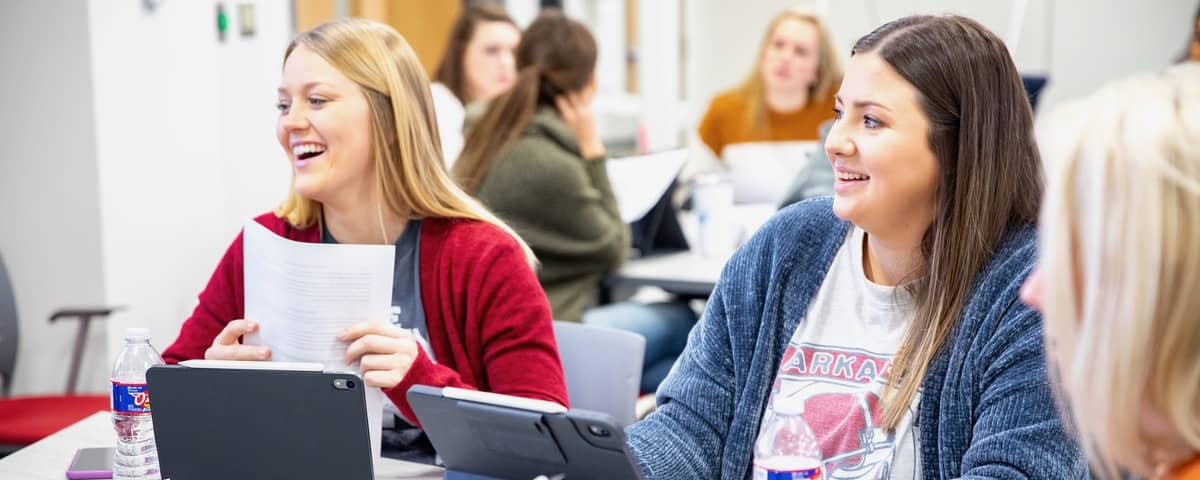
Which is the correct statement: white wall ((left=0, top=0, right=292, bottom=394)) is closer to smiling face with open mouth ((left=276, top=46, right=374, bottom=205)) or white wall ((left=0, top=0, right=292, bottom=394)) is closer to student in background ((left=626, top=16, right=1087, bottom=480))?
smiling face with open mouth ((left=276, top=46, right=374, bottom=205))

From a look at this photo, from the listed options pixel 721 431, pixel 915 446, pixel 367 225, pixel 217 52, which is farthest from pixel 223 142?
pixel 915 446

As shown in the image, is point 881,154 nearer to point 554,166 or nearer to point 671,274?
point 554,166

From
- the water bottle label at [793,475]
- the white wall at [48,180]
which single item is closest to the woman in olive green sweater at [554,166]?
the white wall at [48,180]

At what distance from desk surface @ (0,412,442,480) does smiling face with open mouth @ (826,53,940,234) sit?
0.66 meters

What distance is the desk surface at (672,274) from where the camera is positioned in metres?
3.23

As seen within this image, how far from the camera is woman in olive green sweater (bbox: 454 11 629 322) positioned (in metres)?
3.12

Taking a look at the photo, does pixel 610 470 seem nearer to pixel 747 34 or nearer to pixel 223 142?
pixel 223 142

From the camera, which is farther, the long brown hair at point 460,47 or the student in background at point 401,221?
the long brown hair at point 460,47

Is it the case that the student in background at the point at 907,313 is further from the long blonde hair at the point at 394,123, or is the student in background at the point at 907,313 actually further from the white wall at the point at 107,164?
the white wall at the point at 107,164

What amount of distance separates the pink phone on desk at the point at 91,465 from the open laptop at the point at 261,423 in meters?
0.25

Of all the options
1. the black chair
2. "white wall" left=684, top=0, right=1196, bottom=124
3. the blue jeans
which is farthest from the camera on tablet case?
"white wall" left=684, top=0, right=1196, bottom=124

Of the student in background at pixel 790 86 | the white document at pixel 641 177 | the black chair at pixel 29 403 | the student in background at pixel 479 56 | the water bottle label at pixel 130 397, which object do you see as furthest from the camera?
the student in background at pixel 790 86

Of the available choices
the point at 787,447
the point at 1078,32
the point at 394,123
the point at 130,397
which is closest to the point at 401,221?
the point at 394,123

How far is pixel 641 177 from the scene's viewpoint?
3.54 meters
